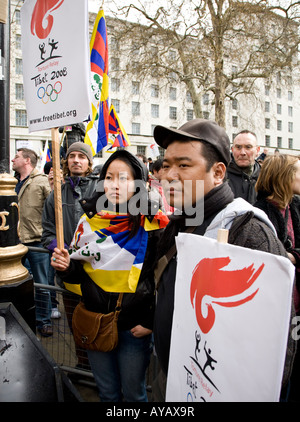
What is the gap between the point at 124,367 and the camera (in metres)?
1.96

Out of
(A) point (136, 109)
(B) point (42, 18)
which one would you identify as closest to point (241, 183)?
(B) point (42, 18)

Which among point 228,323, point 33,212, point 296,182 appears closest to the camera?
point 228,323

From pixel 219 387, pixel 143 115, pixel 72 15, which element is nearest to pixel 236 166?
→ pixel 72 15

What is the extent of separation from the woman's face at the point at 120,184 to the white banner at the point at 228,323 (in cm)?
76

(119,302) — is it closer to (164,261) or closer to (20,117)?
(164,261)

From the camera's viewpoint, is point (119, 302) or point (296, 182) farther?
point (296, 182)

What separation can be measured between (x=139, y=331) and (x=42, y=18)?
2.04 m

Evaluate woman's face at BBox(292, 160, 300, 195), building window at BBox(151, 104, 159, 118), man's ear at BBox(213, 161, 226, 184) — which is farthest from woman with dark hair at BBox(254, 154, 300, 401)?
building window at BBox(151, 104, 159, 118)

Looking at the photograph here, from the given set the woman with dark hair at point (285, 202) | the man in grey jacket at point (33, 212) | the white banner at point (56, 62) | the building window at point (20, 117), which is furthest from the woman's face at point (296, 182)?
the building window at point (20, 117)

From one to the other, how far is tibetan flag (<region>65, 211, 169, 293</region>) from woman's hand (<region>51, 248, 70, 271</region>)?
85 millimetres

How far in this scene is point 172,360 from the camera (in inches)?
51.6

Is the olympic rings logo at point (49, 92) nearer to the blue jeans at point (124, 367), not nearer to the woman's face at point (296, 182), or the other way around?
the blue jeans at point (124, 367)

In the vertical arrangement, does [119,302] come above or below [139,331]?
above

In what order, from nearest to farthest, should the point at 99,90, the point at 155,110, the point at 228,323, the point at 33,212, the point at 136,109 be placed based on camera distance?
the point at 228,323
the point at 99,90
the point at 33,212
the point at 136,109
the point at 155,110
